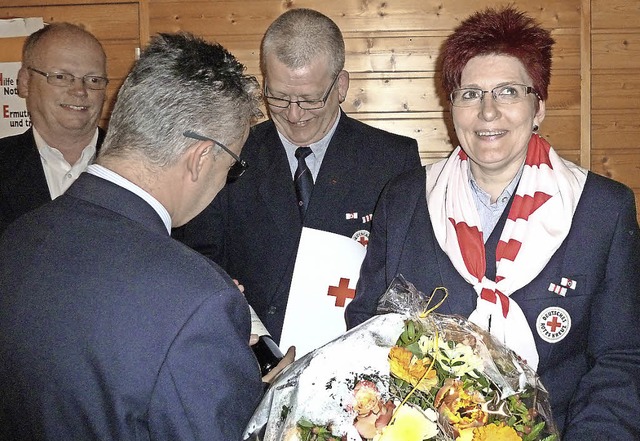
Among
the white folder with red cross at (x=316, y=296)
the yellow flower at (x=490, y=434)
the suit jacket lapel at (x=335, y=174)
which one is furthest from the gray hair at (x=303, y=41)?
the yellow flower at (x=490, y=434)

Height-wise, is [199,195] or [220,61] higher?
[220,61]

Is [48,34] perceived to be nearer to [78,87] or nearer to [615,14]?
[78,87]

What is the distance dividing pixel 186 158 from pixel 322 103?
41.0 inches

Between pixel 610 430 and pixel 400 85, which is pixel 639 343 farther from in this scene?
pixel 400 85

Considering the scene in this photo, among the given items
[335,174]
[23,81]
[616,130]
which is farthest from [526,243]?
[23,81]

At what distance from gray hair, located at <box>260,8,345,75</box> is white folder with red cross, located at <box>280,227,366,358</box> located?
0.57 m

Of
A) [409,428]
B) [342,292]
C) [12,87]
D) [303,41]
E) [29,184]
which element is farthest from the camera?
[12,87]

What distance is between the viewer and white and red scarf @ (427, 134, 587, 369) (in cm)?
165

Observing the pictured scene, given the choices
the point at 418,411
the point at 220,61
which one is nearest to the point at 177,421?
the point at 418,411

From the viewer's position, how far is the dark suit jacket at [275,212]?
231cm

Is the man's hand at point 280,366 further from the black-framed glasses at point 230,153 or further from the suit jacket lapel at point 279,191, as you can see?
the suit jacket lapel at point 279,191

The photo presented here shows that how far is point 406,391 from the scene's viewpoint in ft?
3.50

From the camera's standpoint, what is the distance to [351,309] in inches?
74.9

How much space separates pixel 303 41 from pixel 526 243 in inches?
39.6
